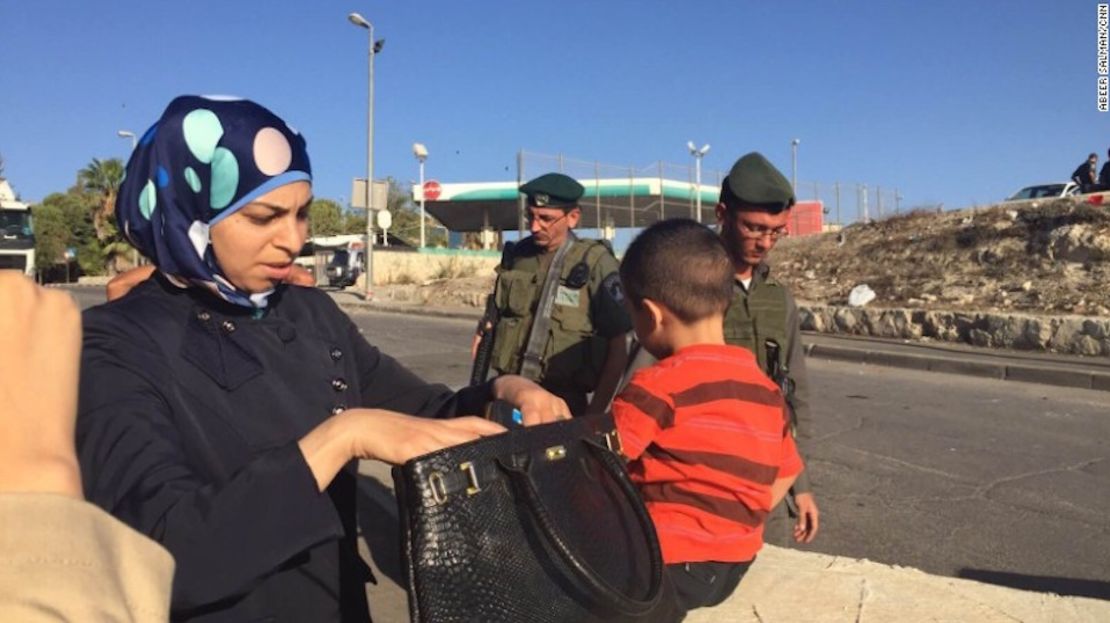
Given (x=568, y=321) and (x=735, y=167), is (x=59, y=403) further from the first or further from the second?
(x=568, y=321)

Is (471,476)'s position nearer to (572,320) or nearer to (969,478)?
(572,320)

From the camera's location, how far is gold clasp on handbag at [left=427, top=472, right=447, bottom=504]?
3.48 ft

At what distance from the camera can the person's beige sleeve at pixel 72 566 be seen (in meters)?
0.67

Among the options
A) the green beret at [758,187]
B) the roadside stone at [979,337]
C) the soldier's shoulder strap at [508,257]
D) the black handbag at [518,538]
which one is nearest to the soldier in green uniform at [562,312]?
the soldier's shoulder strap at [508,257]

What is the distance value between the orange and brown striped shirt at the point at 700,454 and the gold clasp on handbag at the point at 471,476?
0.64m

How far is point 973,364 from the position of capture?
9.98 meters

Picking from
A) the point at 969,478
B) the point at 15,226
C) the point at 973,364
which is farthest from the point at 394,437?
the point at 15,226

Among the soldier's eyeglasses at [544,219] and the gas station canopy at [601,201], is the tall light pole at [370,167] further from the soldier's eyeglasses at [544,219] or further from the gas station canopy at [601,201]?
the soldier's eyeglasses at [544,219]

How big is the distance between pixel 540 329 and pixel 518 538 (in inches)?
92.6

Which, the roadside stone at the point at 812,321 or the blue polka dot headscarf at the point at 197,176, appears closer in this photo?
the blue polka dot headscarf at the point at 197,176

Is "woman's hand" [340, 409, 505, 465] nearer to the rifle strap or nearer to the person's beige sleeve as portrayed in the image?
the person's beige sleeve

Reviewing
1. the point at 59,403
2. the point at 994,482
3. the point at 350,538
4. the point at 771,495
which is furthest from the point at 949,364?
the point at 59,403

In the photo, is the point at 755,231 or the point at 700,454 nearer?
the point at 700,454

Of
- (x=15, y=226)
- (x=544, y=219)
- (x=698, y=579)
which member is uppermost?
(x=15, y=226)
